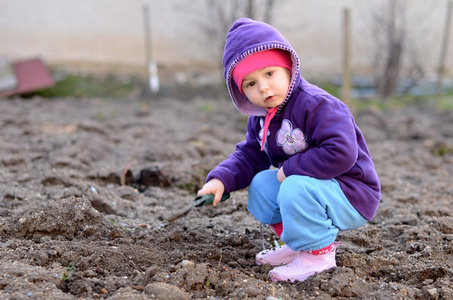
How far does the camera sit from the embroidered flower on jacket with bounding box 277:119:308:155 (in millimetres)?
2111

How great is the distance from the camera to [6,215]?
259cm

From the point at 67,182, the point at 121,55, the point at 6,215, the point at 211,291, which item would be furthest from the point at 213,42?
the point at 211,291

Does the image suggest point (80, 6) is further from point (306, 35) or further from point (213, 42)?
→ point (306, 35)

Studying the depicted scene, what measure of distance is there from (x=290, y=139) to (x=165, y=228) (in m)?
0.91

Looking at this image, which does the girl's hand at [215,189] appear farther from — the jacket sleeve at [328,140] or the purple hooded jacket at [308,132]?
the jacket sleeve at [328,140]

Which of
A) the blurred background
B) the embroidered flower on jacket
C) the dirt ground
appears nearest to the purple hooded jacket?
the embroidered flower on jacket

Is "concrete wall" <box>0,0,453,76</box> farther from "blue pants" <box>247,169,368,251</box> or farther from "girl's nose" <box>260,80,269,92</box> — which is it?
"blue pants" <box>247,169,368,251</box>

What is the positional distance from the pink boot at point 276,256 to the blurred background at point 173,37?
6.59 meters

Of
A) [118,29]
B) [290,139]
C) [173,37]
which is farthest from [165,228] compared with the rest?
[118,29]

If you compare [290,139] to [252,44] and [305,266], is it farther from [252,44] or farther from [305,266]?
[305,266]

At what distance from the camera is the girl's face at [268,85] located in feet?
6.77

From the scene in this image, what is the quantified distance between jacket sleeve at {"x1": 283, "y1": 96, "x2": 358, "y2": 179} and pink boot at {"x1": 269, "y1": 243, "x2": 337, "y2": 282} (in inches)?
14.2

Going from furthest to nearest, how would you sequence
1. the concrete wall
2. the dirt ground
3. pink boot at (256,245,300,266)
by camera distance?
the concrete wall
pink boot at (256,245,300,266)
the dirt ground

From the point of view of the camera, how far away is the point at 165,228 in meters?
2.66
